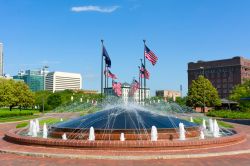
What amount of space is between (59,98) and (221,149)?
196 ft

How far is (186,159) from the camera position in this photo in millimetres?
12430

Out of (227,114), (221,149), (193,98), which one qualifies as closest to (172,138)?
(221,149)

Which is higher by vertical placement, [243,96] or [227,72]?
[227,72]

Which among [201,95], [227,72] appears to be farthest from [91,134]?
[227,72]

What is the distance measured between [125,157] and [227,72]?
113 meters

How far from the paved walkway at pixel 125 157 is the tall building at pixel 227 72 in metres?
105

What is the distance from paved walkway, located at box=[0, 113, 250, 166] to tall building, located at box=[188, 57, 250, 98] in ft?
344

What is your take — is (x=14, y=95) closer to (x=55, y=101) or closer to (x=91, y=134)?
(x=55, y=101)

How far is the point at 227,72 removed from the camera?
11938 centimetres

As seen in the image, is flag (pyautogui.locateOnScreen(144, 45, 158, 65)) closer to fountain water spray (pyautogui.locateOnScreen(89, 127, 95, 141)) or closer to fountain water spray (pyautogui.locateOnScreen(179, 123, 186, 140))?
fountain water spray (pyautogui.locateOnScreen(179, 123, 186, 140))

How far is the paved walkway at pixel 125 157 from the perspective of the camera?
11945 millimetres

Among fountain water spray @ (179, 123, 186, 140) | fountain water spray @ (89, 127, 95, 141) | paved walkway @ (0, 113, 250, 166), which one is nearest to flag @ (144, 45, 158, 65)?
fountain water spray @ (179, 123, 186, 140)

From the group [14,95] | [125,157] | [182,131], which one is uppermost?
[14,95]

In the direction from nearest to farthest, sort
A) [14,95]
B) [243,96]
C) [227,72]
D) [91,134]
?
[91,134] → [243,96] → [14,95] → [227,72]
